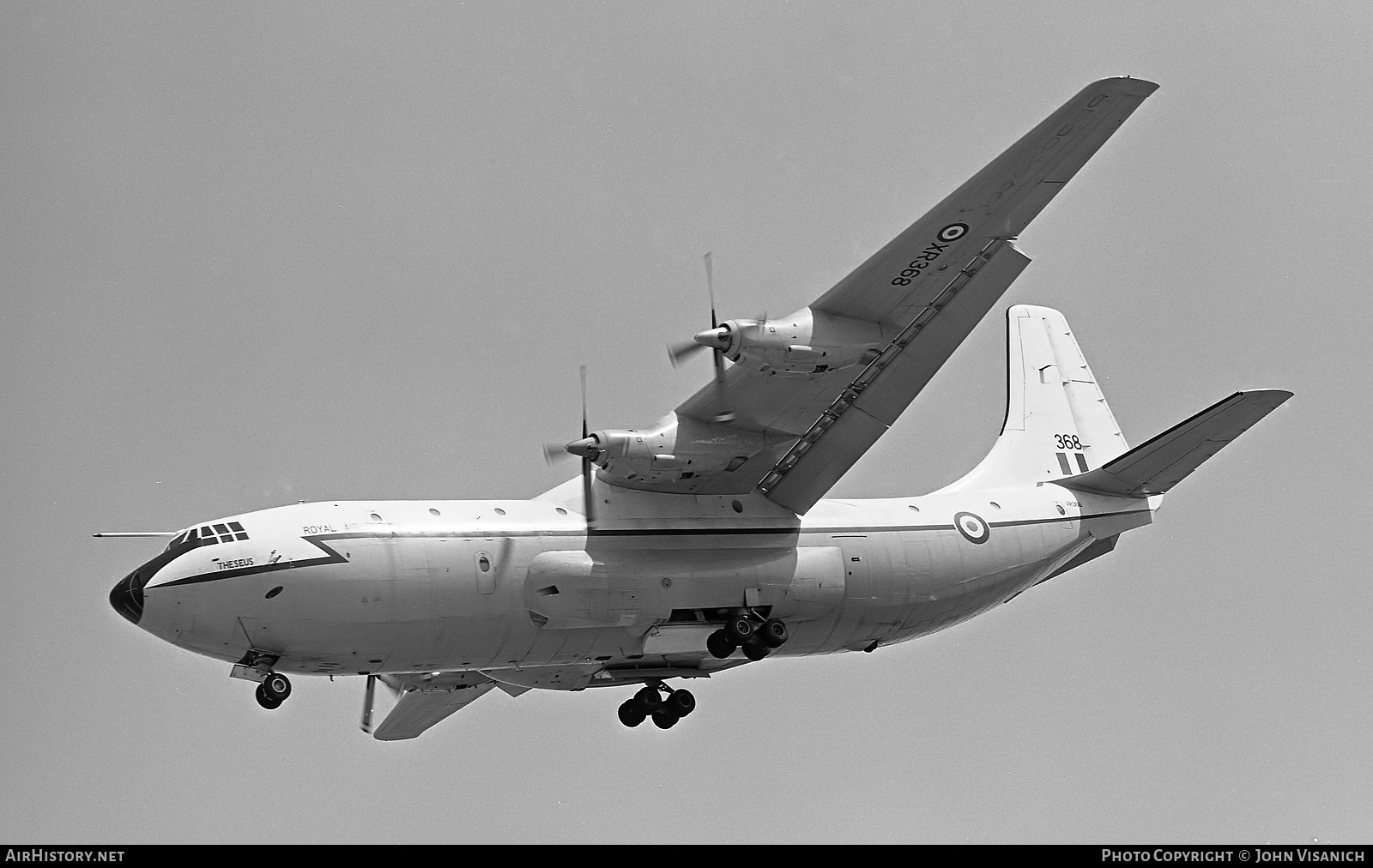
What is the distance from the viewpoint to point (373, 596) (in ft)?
61.9

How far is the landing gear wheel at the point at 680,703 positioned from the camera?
22844mm

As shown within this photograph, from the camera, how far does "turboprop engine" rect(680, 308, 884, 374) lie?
1839 centimetres

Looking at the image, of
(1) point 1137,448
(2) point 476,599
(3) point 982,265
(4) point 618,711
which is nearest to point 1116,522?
(1) point 1137,448

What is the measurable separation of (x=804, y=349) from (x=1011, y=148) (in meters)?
3.20

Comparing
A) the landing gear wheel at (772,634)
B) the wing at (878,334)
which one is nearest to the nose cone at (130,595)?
the wing at (878,334)

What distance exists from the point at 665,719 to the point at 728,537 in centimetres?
324

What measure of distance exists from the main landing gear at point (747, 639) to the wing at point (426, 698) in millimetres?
4427

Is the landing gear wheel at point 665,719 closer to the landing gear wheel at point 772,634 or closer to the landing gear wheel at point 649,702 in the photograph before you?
the landing gear wheel at point 649,702

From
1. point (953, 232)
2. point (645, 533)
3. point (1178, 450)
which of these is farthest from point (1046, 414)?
point (645, 533)

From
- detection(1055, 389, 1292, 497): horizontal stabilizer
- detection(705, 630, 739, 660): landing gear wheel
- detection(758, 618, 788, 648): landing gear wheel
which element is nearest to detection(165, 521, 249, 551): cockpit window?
detection(705, 630, 739, 660): landing gear wheel

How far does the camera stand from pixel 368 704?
25297 mm

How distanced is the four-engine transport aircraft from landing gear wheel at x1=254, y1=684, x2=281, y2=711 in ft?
0.12
